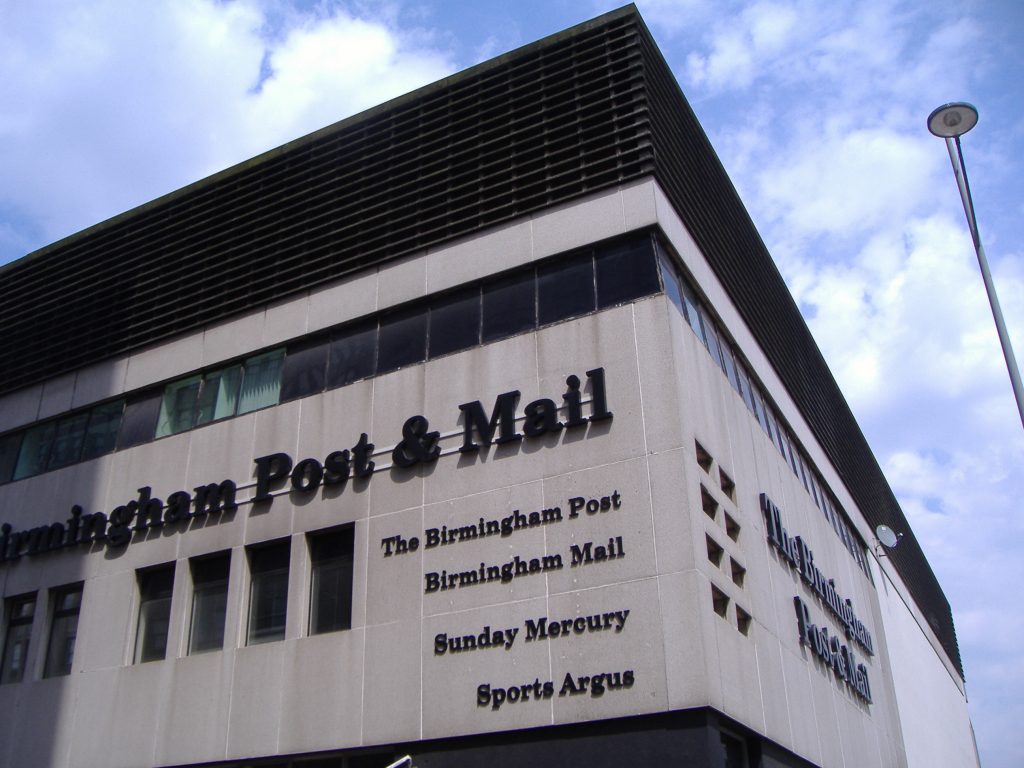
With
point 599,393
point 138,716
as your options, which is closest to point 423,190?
point 599,393

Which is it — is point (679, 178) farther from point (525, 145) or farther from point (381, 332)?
point (381, 332)

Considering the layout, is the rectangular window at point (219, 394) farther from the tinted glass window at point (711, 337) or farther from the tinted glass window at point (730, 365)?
the tinted glass window at point (730, 365)

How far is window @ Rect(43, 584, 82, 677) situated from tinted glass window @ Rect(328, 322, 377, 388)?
7513 mm

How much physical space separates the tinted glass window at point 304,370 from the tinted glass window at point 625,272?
626 centimetres

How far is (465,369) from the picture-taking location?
1862 centimetres

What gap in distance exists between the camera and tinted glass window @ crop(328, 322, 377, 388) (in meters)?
20.1

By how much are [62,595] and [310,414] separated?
723cm

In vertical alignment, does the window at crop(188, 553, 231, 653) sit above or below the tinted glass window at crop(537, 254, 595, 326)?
below

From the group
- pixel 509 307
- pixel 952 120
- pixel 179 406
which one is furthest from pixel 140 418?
pixel 952 120

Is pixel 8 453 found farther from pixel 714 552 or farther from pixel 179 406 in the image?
pixel 714 552

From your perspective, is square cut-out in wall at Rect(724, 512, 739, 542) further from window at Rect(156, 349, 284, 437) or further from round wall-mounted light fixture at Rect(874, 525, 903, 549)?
round wall-mounted light fixture at Rect(874, 525, 903, 549)

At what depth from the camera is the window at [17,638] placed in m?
21.5

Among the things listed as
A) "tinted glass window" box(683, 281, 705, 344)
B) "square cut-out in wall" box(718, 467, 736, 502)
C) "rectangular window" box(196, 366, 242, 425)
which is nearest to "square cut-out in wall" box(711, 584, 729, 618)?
"square cut-out in wall" box(718, 467, 736, 502)

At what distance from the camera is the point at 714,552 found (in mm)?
16953
